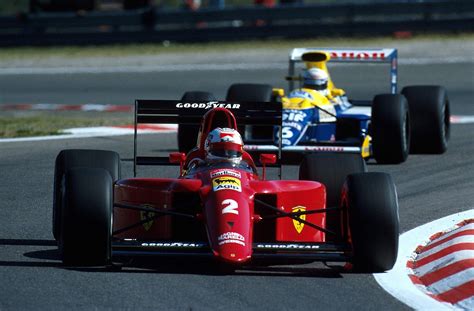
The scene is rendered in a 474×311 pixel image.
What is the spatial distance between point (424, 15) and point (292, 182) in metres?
23.2

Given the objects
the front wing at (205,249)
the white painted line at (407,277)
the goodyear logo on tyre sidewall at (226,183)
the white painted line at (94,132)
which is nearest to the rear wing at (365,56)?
the white painted line at (94,132)

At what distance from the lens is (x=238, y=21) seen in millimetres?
34406

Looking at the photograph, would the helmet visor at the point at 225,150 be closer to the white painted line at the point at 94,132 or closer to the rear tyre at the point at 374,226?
the rear tyre at the point at 374,226

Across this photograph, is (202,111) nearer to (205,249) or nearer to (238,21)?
(205,249)

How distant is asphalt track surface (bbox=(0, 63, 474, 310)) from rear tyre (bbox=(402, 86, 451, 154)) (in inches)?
9.2

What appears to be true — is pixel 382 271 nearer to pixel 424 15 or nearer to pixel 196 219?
pixel 196 219

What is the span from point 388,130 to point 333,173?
5772 millimetres

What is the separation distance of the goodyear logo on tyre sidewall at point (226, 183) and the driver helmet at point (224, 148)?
620 mm

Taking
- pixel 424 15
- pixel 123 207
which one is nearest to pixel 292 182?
pixel 123 207

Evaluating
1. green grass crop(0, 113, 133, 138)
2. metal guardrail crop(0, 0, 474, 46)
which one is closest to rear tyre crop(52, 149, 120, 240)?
green grass crop(0, 113, 133, 138)

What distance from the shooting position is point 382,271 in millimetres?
9734

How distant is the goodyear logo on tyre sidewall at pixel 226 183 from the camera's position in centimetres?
976

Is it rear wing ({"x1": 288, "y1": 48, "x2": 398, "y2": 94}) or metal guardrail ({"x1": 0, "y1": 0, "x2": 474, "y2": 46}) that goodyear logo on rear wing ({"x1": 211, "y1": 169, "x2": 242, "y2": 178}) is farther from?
metal guardrail ({"x1": 0, "y1": 0, "x2": 474, "y2": 46})

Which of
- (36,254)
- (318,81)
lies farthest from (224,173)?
(318,81)
